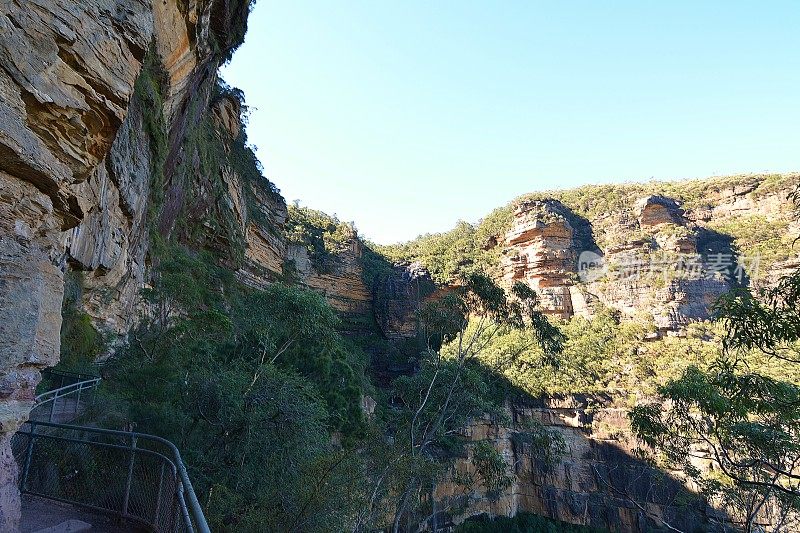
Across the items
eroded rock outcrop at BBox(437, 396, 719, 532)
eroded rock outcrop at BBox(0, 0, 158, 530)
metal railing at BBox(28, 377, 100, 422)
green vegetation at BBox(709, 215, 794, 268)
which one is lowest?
eroded rock outcrop at BBox(437, 396, 719, 532)

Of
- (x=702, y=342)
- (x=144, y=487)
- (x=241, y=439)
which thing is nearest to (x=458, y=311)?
(x=241, y=439)

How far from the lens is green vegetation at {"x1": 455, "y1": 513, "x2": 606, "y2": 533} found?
2055 cm

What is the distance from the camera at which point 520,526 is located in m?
22.5

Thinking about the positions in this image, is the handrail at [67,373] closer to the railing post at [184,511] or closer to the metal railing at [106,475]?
the metal railing at [106,475]

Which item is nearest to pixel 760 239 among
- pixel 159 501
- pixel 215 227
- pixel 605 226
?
pixel 605 226

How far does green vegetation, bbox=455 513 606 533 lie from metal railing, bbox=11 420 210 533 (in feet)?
62.7

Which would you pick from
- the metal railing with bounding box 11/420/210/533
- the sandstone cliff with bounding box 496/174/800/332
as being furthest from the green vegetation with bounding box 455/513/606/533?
the metal railing with bounding box 11/420/210/533

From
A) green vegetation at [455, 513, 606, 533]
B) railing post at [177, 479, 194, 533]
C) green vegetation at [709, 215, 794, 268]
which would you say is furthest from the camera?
green vegetation at [709, 215, 794, 268]

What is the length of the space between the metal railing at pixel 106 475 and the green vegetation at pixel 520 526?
753 inches

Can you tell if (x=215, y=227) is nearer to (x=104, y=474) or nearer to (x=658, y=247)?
(x=104, y=474)

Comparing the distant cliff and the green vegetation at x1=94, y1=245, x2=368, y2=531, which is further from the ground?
the distant cliff

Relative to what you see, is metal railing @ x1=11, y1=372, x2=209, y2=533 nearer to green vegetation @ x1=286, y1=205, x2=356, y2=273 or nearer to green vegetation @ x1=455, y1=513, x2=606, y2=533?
green vegetation @ x1=455, y1=513, x2=606, y2=533

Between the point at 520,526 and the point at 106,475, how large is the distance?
23.6m

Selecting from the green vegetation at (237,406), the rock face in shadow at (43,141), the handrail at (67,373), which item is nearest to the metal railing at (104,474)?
the rock face in shadow at (43,141)
